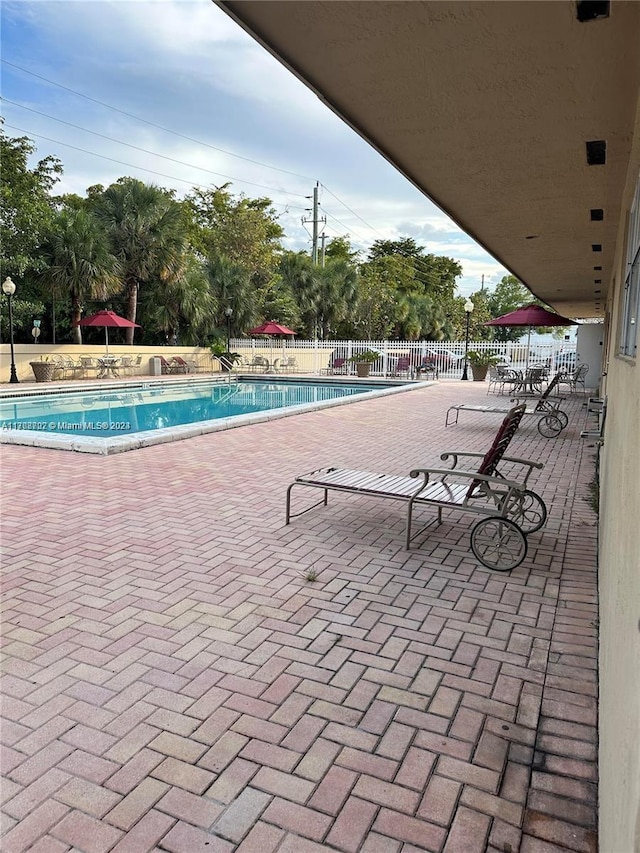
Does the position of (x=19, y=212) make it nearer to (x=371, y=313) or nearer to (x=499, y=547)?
(x=499, y=547)

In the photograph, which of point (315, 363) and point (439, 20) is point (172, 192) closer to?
point (315, 363)

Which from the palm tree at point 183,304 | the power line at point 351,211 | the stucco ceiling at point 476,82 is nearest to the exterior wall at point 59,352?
the palm tree at point 183,304

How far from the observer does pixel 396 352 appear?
2411cm

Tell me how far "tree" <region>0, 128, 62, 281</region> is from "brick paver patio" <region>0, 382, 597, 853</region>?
15776 mm

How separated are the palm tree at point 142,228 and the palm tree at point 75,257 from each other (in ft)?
6.40

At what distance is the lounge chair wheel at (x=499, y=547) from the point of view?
3820 millimetres

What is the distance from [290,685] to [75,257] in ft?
65.6

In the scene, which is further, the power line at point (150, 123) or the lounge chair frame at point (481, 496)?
the power line at point (150, 123)

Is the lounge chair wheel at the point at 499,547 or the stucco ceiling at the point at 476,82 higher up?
the stucco ceiling at the point at 476,82

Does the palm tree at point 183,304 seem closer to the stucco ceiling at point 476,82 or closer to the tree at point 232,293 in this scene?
the tree at point 232,293

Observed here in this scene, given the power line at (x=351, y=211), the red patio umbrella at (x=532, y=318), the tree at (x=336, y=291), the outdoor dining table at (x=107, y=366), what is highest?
the power line at (x=351, y=211)

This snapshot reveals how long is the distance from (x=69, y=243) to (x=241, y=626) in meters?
19.7

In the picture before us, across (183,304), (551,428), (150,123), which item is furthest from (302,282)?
(551,428)

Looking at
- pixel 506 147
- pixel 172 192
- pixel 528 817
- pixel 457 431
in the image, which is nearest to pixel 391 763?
pixel 528 817
